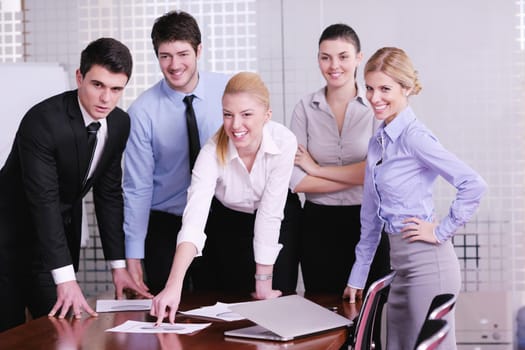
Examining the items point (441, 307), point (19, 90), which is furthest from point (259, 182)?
point (19, 90)

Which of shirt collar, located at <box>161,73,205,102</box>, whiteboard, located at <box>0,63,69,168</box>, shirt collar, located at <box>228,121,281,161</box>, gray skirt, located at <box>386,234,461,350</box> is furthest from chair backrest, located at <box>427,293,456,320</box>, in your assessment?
whiteboard, located at <box>0,63,69,168</box>

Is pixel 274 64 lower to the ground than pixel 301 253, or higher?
higher

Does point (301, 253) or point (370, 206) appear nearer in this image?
point (370, 206)

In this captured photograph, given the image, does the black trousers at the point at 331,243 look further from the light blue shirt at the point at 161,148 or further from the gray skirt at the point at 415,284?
the gray skirt at the point at 415,284

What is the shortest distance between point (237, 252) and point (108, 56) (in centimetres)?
92

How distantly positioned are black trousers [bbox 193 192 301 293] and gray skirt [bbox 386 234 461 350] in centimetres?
56

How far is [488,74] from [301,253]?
1677 mm

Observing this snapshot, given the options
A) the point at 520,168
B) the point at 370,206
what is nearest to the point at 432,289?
the point at 370,206

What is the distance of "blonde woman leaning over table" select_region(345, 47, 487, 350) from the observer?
2.62m

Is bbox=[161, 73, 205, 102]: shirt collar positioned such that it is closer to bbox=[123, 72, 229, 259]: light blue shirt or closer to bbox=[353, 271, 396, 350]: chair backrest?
bbox=[123, 72, 229, 259]: light blue shirt

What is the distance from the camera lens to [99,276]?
4.87 metres

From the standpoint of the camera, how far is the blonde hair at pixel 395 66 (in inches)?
109

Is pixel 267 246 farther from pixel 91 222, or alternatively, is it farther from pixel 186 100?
pixel 91 222

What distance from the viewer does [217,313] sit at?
2.51 m
